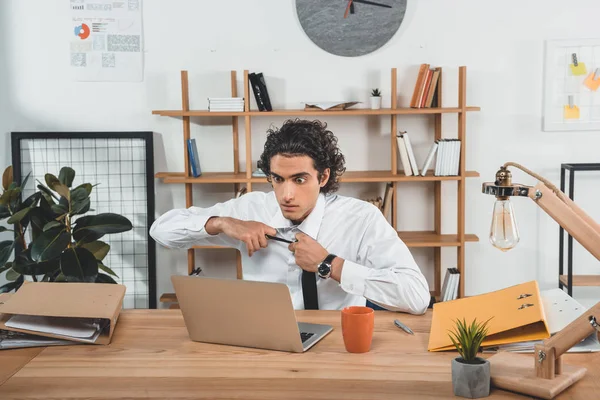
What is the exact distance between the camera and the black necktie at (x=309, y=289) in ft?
7.18

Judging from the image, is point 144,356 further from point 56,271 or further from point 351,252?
point 56,271

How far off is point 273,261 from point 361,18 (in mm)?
1843

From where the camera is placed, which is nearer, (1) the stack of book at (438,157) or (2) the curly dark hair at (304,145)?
(2) the curly dark hair at (304,145)

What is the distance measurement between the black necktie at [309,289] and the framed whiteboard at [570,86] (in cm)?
219

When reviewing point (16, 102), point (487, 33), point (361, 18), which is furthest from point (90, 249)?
point (487, 33)

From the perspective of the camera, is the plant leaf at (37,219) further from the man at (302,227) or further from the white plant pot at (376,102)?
the white plant pot at (376,102)

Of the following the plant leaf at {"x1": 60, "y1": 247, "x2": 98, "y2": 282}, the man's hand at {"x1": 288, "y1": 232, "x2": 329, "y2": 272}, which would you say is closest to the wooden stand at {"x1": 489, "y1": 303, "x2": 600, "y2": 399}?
the man's hand at {"x1": 288, "y1": 232, "x2": 329, "y2": 272}

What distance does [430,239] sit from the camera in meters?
3.72

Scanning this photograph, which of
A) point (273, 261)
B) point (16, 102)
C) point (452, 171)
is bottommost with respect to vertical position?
point (273, 261)

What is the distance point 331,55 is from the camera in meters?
3.81

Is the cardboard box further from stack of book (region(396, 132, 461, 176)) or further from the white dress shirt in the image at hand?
stack of book (region(396, 132, 461, 176))

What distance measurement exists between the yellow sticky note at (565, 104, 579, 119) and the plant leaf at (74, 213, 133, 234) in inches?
94.9

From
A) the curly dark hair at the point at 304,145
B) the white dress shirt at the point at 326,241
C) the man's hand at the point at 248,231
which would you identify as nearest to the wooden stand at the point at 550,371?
the white dress shirt at the point at 326,241

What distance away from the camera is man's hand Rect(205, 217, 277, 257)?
2217 millimetres
